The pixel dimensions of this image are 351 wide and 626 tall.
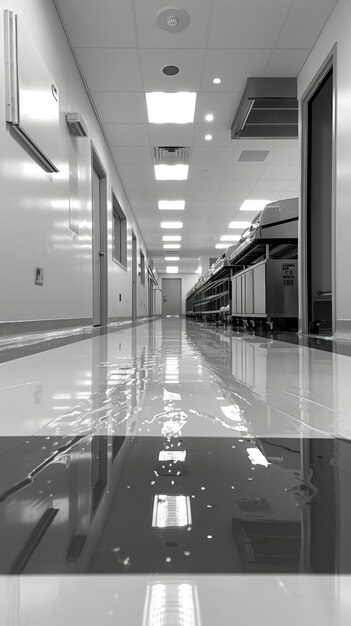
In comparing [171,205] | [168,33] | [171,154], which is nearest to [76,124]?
[168,33]

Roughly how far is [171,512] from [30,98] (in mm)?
3072

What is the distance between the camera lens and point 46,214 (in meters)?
3.35

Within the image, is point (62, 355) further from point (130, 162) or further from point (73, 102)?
point (130, 162)

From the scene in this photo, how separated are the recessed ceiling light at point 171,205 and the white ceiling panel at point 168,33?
18.3 ft

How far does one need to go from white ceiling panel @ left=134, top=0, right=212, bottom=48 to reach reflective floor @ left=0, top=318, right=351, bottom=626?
3932 mm

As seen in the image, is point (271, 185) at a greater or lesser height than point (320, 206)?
greater

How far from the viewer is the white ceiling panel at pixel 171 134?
5840 mm

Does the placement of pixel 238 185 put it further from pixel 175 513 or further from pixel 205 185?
pixel 175 513

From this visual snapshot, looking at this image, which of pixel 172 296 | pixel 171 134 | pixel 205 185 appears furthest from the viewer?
pixel 172 296

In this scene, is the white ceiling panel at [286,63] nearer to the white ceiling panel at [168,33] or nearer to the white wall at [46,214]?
the white ceiling panel at [168,33]

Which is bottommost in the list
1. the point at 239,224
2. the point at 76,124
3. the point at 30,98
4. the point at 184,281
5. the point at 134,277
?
the point at 134,277

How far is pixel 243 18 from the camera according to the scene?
3.76m

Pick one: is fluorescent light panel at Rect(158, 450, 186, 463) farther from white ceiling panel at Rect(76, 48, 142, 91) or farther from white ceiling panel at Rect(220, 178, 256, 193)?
white ceiling panel at Rect(220, 178, 256, 193)

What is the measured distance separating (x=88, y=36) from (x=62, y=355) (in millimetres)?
3630
